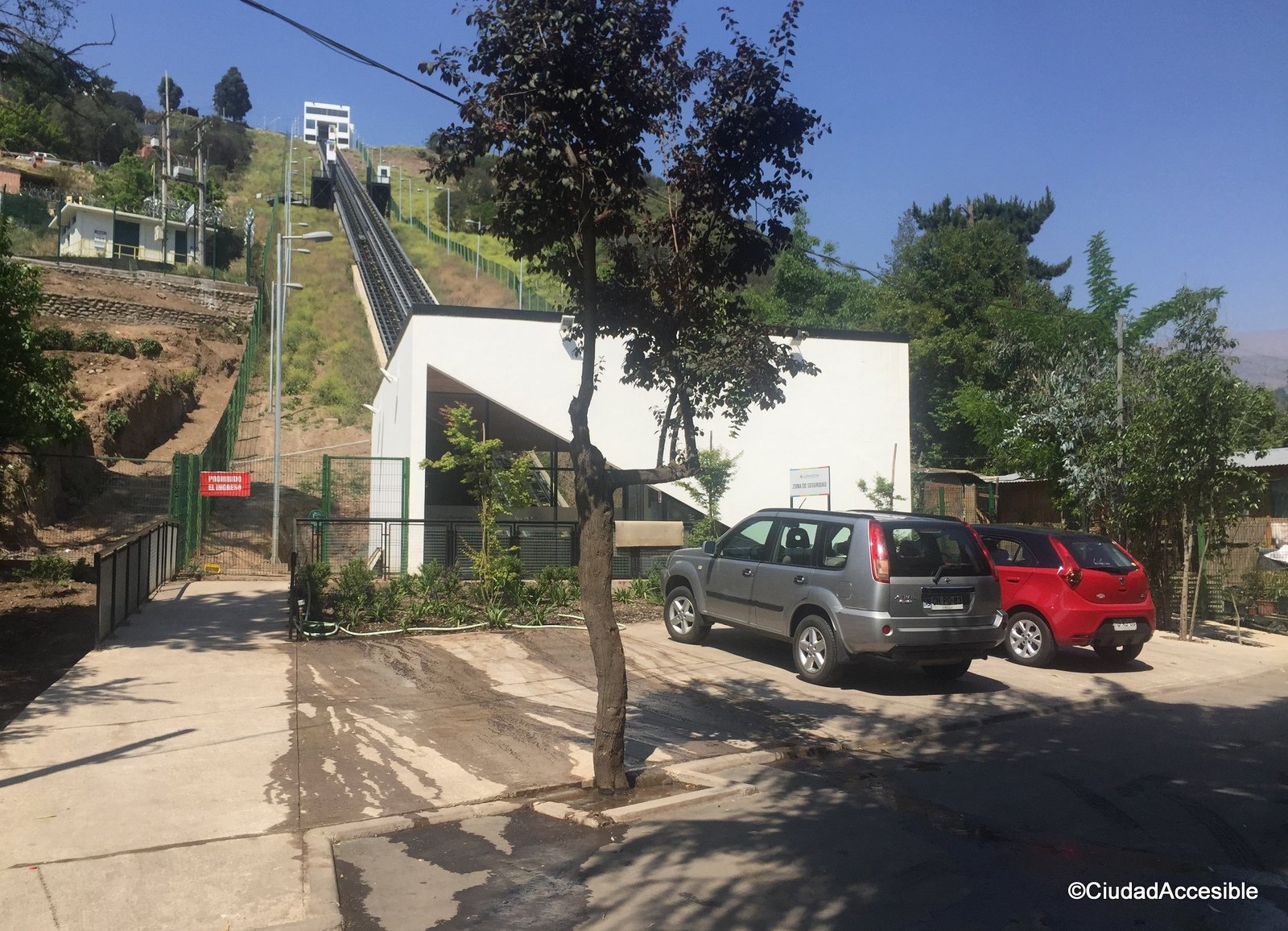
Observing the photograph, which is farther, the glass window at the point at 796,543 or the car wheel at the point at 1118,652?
the car wheel at the point at 1118,652

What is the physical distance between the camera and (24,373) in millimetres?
12875

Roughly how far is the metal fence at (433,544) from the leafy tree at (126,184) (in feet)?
164

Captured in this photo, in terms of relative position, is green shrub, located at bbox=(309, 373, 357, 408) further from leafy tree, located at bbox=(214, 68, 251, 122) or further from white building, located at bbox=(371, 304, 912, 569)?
leafy tree, located at bbox=(214, 68, 251, 122)

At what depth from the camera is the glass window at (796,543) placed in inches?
427

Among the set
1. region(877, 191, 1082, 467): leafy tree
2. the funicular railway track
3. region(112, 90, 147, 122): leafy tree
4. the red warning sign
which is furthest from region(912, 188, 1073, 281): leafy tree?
region(112, 90, 147, 122): leafy tree

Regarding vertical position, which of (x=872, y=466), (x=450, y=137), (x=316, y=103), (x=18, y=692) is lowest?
(x=18, y=692)

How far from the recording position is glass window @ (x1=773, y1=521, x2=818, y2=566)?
10.9 meters

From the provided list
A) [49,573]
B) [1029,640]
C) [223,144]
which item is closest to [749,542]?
[1029,640]

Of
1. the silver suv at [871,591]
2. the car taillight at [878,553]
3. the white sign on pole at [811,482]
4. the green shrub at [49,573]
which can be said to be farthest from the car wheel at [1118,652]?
the green shrub at [49,573]

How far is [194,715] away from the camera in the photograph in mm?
8625

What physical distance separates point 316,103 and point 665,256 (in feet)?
483

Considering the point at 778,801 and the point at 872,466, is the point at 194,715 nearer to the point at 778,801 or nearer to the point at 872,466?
the point at 778,801

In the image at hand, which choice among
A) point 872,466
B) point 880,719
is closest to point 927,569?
point 880,719

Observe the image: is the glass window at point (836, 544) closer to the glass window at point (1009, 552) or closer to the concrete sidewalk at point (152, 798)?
the glass window at point (1009, 552)
